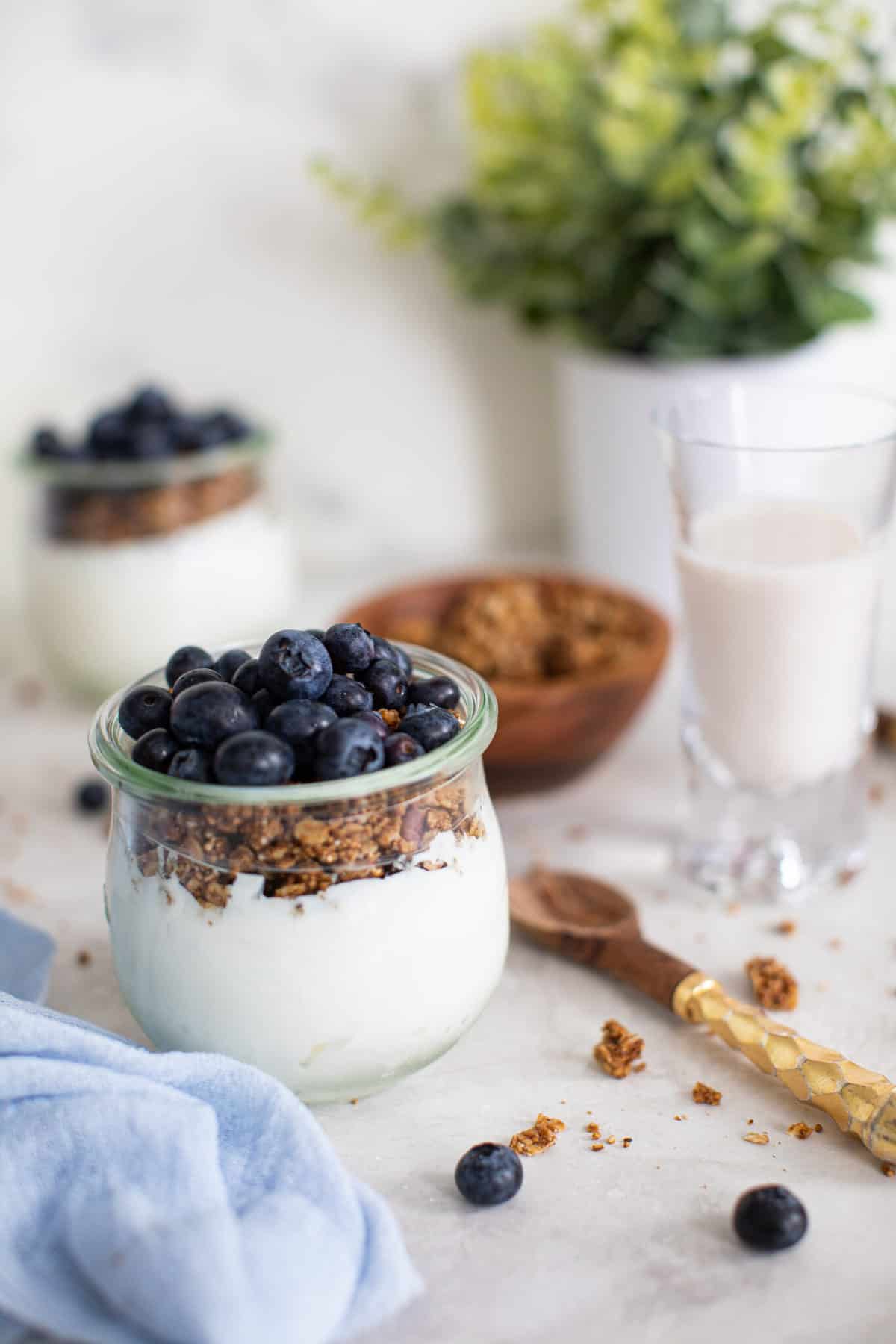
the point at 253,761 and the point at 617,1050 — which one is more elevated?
the point at 253,761

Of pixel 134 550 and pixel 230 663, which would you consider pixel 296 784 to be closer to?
pixel 230 663

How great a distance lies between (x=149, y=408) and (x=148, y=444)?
6 cm

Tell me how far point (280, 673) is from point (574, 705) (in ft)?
1.29

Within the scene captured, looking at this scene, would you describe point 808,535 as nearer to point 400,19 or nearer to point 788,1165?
point 788,1165

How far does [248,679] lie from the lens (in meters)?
0.75

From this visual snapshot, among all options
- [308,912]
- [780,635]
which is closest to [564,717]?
[780,635]

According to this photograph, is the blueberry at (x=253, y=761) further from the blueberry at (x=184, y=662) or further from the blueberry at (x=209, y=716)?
the blueberry at (x=184, y=662)

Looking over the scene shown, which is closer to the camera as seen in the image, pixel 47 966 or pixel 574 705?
pixel 47 966

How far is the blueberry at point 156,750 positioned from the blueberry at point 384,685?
4.9 inches

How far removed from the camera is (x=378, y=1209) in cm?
65

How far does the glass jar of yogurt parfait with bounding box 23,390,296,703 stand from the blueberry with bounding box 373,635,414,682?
0.53 metres

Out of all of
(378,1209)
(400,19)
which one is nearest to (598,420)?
(400,19)

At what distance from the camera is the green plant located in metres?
1.30

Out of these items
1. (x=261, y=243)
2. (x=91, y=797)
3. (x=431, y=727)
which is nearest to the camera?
(x=431, y=727)
